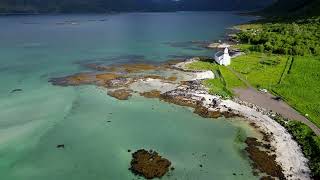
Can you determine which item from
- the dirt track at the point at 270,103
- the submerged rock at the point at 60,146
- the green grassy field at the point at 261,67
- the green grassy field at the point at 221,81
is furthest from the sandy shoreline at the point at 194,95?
the submerged rock at the point at 60,146

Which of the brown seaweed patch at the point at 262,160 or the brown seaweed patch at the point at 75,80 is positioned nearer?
the brown seaweed patch at the point at 262,160

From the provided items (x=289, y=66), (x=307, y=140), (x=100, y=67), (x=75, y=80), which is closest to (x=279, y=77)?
(x=289, y=66)

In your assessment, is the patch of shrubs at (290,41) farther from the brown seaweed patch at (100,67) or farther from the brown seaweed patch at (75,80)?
the brown seaweed patch at (75,80)

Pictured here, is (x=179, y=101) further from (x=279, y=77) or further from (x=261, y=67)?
(x=261, y=67)

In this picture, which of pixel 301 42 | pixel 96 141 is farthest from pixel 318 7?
pixel 96 141

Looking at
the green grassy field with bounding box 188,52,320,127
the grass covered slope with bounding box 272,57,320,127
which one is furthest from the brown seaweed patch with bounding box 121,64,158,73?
the grass covered slope with bounding box 272,57,320,127

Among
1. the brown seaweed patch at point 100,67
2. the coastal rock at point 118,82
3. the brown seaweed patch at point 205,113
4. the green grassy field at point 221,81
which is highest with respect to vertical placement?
the green grassy field at point 221,81

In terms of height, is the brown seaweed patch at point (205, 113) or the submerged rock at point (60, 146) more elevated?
the brown seaweed patch at point (205, 113)

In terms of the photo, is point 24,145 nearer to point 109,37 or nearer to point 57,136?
point 57,136
